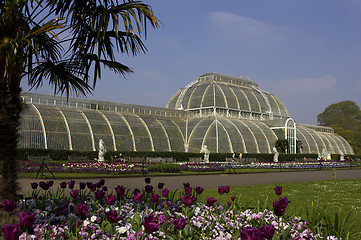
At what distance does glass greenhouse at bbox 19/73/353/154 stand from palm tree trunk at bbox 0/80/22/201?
3226 centimetres

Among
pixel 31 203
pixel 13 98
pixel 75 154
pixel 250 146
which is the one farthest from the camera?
pixel 250 146

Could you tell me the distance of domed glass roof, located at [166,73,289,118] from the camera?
66.0 metres

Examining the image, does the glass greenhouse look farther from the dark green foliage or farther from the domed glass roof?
the dark green foliage

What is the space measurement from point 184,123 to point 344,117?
6691 cm

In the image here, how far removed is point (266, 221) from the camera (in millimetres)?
6684

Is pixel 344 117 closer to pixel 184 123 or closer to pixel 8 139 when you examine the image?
pixel 184 123

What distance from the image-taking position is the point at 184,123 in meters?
62.8

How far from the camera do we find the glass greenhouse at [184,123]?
4353 centimetres

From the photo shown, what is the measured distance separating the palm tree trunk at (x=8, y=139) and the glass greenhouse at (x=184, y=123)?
32.3 m

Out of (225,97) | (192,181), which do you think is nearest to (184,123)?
(225,97)

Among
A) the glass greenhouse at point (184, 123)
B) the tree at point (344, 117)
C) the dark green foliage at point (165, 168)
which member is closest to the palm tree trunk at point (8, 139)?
the dark green foliage at point (165, 168)

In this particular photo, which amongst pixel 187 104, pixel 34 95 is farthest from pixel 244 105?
pixel 34 95

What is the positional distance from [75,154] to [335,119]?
291 ft

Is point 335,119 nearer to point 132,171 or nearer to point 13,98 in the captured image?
point 132,171
